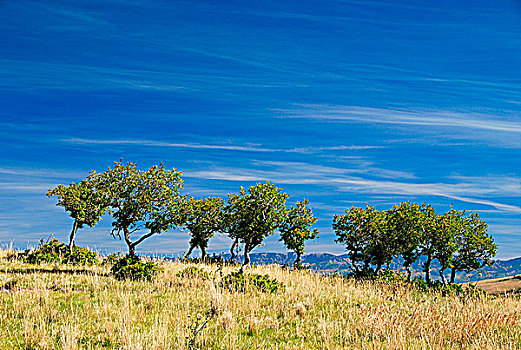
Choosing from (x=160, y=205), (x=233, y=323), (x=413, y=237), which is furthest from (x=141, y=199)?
(x=413, y=237)

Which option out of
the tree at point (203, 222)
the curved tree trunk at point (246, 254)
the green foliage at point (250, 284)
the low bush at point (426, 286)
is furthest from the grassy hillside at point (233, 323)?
the tree at point (203, 222)

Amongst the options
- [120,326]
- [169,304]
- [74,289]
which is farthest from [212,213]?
[120,326]

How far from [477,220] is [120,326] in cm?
3702

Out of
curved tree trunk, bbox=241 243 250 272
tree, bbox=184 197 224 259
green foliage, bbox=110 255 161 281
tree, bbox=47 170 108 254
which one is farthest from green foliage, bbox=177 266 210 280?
tree, bbox=184 197 224 259

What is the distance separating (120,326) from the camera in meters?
10.9

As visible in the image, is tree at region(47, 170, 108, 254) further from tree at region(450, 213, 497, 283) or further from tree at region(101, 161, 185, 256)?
tree at region(450, 213, 497, 283)

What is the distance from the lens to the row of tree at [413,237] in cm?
3759

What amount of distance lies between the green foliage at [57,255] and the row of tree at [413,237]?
21.5 metres

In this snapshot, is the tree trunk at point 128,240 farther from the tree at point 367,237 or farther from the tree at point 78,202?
the tree at point 367,237

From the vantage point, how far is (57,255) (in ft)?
101

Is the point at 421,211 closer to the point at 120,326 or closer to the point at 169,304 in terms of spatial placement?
the point at 169,304

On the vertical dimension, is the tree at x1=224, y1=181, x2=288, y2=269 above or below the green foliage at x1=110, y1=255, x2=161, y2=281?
above

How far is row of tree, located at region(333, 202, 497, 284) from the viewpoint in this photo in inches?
1480

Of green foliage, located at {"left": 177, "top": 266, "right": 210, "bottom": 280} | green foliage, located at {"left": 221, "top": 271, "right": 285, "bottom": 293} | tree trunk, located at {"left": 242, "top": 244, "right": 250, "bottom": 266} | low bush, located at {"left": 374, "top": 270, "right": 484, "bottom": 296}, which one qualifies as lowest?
low bush, located at {"left": 374, "top": 270, "right": 484, "bottom": 296}
